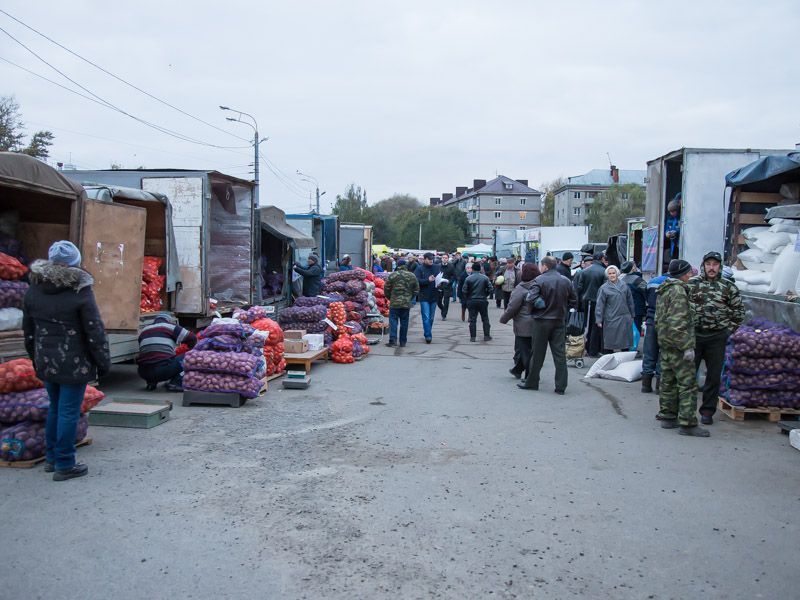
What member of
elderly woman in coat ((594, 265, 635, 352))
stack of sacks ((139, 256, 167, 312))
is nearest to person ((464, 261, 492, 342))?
elderly woman in coat ((594, 265, 635, 352))

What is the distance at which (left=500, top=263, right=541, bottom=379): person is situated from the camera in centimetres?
1071

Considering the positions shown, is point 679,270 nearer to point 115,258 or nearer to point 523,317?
point 523,317

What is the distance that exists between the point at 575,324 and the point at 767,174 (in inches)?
184

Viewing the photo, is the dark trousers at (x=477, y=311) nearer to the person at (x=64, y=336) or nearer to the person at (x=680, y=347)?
the person at (x=680, y=347)

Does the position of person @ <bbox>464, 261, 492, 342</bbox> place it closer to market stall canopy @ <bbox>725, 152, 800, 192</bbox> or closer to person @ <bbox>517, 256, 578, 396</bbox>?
person @ <bbox>517, 256, 578, 396</bbox>

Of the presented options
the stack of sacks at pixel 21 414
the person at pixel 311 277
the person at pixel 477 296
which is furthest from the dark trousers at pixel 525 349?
the person at pixel 311 277

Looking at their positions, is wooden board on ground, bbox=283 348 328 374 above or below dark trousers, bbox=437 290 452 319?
below

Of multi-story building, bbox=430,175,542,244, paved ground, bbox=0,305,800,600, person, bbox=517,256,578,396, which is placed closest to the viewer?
paved ground, bbox=0,305,800,600

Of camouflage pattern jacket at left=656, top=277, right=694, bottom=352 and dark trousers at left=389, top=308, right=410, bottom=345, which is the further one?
dark trousers at left=389, top=308, right=410, bottom=345

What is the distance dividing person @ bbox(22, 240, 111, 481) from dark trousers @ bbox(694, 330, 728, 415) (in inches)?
247

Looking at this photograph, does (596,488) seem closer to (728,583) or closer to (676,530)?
(676,530)

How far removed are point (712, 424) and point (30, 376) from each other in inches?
286

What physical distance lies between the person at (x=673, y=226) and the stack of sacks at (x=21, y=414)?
10.3 metres

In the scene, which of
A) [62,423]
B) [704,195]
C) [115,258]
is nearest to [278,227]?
[115,258]
